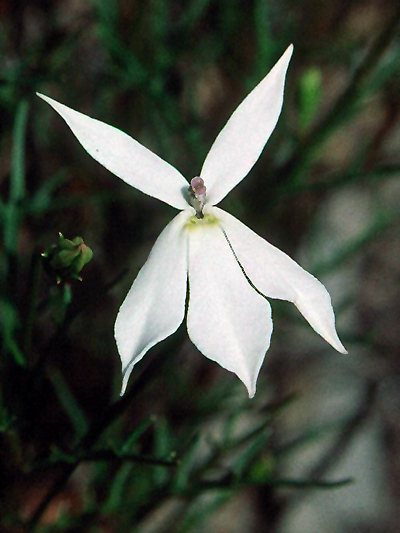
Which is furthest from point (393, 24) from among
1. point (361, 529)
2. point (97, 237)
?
point (361, 529)

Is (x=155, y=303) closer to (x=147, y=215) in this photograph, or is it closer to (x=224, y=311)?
(x=224, y=311)

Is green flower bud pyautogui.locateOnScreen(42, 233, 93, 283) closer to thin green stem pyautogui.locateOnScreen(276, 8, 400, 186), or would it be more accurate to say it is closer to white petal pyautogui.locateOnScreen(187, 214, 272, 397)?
white petal pyautogui.locateOnScreen(187, 214, 272, 397)

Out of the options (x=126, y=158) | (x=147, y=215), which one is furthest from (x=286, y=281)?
(x=147, y=215)

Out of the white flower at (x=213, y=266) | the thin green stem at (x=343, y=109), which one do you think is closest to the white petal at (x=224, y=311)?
the white flower at (x=213, y=266)

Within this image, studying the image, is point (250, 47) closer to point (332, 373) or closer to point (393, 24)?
point (393, 24)

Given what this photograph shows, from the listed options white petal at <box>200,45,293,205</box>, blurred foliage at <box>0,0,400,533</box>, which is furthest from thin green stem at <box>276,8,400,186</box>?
Result: white petal at <box>200,45,293,205</box>

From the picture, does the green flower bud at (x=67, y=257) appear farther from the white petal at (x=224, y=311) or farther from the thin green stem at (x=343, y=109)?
the thin green stem at (x=343, y=109)
